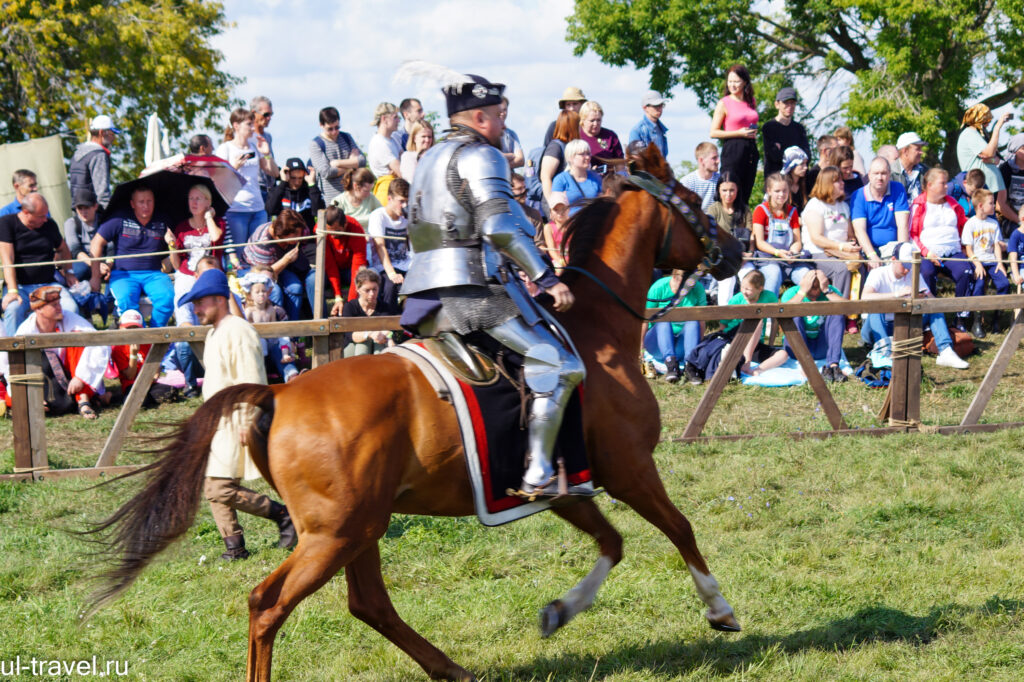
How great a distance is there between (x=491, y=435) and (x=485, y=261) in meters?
0.79

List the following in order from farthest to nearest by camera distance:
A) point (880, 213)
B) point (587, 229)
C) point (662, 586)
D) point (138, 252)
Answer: point (880, 213), point (138, 252), point (662, 586), point (587, 229)

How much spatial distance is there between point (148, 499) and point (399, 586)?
2.07 m

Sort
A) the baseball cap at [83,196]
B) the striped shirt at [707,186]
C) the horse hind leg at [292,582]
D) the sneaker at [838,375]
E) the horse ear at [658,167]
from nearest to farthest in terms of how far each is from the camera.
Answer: the horse hind leg at [292,582] → the horse ear at [658,167] → the sneaker at [838,375] → the baseball cap at [83,196] → the striped shirt at [707,186]

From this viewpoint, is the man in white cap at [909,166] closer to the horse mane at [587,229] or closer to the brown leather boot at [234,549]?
the horse mane at [587,229]

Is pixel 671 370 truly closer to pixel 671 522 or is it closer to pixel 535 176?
pixel 535 176

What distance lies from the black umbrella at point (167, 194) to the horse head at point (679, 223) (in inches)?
267

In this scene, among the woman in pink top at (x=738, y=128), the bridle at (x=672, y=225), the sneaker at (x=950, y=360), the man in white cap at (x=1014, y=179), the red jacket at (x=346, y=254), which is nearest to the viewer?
the bridle at (x=672, y=225)

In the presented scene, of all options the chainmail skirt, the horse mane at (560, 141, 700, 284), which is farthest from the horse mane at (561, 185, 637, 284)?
the chainmail skirt

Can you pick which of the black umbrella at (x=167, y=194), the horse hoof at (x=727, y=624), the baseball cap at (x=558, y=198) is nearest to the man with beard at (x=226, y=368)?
the horse hoof at (x=727, y=624)

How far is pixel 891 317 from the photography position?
39.8ft

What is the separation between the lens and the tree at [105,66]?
940 inches

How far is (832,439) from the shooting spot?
30.9ft

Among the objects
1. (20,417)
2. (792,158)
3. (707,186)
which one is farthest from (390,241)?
(792,158)

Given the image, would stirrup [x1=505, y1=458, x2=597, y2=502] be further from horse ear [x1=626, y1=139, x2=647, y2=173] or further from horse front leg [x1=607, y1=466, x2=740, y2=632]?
horse ear [x1=626, y1=139, x2=647, y2=173]
